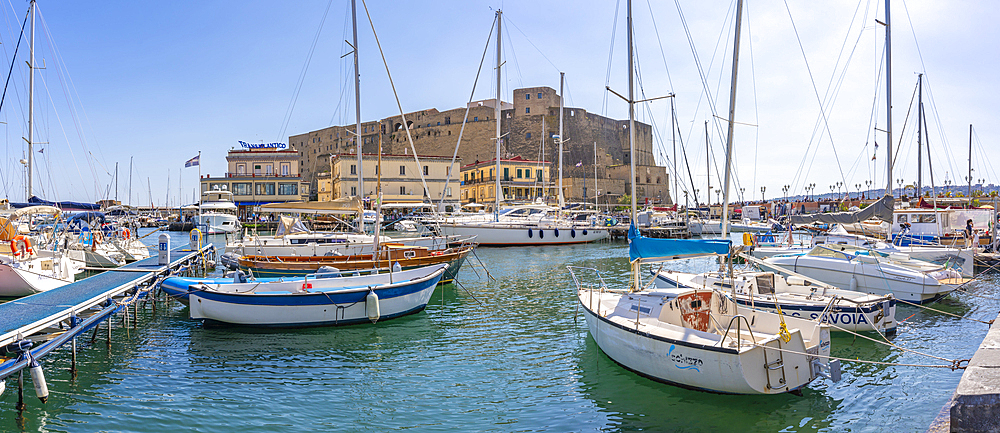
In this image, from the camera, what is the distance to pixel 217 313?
11609mm

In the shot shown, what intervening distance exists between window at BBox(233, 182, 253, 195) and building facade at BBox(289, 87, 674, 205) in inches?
584

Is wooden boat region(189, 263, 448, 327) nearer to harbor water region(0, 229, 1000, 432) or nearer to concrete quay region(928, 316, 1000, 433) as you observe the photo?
harbor water region(0, 229, 1000, 432)

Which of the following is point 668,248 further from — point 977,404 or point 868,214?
point 868,214

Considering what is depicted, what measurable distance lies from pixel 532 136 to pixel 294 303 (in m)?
61.6

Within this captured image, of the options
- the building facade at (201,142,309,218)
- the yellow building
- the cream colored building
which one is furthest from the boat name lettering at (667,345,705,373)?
the building facade at (201,142,309,218)

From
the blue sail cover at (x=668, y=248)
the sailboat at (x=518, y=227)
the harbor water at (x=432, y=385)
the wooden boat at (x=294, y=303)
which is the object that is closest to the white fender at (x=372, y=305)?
the wooden boat at (x=294, y=303)

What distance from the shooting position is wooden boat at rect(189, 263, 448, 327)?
1147 cm

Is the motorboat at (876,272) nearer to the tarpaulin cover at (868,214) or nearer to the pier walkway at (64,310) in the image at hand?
the tarpaulin cover at (868,214)

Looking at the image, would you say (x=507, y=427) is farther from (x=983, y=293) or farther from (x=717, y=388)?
(x=983, y=293)

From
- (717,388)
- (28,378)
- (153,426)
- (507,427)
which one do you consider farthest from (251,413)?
(717,388)

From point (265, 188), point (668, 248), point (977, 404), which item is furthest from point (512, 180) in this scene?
point (977, 404)

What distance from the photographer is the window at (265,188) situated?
57.2 metres

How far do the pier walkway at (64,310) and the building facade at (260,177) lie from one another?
→ 43622 mm

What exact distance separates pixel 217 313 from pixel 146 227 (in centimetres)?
5813
